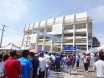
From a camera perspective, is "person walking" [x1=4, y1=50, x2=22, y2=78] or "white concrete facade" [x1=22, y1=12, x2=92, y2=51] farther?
"white concrete facade" [x1=22, y1=12, x2=92, y2=51]

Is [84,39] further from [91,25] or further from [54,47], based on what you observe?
[54,47]

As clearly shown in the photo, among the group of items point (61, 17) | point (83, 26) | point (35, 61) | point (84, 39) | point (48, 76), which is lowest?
point (48, 76)

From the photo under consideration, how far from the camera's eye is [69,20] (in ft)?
178

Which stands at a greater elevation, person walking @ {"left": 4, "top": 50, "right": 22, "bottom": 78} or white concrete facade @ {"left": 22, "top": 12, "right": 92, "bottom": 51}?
white concrete facade @ {"left": 22, "top": 12, "right": 92, "bottom": 51}

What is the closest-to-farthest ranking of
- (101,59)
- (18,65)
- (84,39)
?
(18,65)
(101,59)
(84,39)

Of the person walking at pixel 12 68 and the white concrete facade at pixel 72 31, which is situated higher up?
the white concrete facade at pixel 72 31

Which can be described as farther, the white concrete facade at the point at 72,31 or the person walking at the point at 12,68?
the white concrete facade at the point at 72,31

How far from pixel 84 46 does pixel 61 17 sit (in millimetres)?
16374

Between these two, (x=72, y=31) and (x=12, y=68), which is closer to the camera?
(x=12, y=68)

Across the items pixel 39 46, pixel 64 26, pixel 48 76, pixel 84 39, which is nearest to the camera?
pixel 48 76

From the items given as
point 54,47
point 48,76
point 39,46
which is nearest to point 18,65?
point 48,76

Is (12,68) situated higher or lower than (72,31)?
lower

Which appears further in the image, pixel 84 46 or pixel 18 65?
pixel 84 46

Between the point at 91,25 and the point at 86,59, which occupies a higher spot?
the point at 91,25
